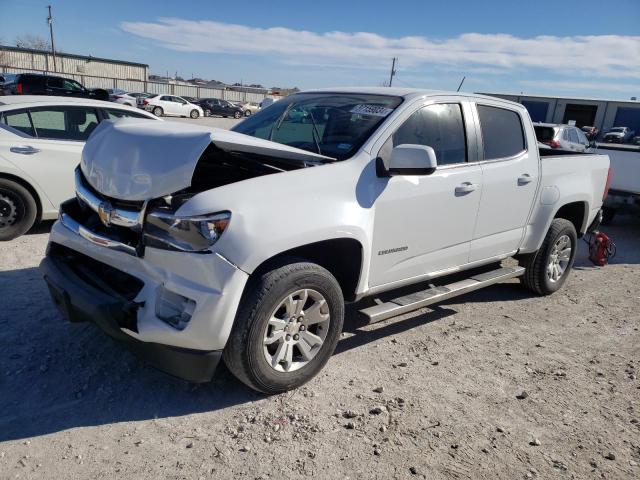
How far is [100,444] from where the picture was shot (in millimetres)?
2770

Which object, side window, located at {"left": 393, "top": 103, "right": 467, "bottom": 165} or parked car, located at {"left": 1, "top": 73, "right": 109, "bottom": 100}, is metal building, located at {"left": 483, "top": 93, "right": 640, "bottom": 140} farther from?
side window, located at {"left": 393, "top": 103, "right": 467, "bottom": 165}

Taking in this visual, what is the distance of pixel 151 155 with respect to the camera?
3061 mm

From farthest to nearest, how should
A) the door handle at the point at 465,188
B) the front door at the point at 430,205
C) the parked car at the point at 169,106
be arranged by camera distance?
the parked car at the point at 169,106
the door handle at the point at 465,188
the front door at the point at 430,205

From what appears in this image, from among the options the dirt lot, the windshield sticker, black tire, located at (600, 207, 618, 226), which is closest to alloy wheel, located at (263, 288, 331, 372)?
the dirt lot

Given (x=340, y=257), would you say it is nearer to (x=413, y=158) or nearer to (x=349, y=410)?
(x=413, y=158)

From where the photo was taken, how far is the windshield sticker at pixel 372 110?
3823 mm

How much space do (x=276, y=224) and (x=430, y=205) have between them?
139cm

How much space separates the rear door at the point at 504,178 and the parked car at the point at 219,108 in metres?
37.9

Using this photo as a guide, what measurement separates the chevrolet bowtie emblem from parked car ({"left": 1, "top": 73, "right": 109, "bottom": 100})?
64.9 ft

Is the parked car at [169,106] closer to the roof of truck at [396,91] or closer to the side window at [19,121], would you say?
the side window at [19,121]

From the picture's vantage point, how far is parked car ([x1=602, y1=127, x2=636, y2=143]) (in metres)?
35.7

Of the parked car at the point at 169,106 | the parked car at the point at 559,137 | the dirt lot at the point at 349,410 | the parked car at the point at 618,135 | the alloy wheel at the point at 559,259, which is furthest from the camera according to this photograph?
the parked car at the point at 618,135

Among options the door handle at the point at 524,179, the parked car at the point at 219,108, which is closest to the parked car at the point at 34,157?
the door handle at the point at 524,179

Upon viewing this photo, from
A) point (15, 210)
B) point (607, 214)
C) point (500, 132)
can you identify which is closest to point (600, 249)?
point (500, 132)
